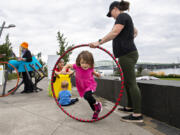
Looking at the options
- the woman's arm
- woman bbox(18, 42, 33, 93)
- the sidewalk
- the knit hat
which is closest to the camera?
the sidewalk

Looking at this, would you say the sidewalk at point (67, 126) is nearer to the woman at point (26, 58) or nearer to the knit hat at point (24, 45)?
the woman at point (26, 58)

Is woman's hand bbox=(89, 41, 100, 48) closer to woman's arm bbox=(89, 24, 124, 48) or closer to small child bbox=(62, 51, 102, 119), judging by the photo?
woman's arm bbox=(89, 24, 124, 48)

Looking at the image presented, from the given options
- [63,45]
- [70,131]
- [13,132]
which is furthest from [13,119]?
[63,45]

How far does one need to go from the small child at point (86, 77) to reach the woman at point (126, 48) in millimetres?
256

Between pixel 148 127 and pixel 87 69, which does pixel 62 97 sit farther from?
pixel 148 127

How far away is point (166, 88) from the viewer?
2.49 metres

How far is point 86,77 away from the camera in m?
2.84

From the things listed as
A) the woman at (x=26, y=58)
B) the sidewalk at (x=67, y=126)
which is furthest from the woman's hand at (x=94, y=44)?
the woman at (x=26, y=58)

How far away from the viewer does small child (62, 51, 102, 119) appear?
276 centimetres

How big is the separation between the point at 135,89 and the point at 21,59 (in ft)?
15.3

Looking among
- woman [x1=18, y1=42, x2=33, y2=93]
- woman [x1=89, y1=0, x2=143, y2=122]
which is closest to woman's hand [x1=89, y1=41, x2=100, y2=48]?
woman [x1=89, y1=0, x2=143, y2=122]

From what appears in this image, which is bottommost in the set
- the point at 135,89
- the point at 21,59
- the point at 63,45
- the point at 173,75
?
the point at 173,75

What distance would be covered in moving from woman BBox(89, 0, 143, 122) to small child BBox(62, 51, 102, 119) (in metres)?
0.26

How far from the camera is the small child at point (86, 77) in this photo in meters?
2.76
